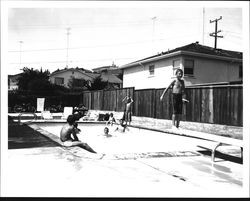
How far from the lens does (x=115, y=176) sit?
4.29 m

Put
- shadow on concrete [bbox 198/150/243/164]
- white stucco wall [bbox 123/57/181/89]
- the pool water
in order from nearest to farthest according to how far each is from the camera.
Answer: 1. shadow on concrete [bbox 198/150/243/164]
2. the pool water
3. white stucco wall [bbox 123/57/181/89]

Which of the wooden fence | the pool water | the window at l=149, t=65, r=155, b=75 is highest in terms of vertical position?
the window at l=149, t=65, r=155, b=75

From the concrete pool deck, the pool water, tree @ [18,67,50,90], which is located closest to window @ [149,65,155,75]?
the pool water

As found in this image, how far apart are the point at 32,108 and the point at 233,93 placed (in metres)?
19.6

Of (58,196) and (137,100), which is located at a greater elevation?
(137,100)

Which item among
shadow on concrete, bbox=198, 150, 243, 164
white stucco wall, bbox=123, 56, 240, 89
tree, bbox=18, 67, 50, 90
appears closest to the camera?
shadow on concrete, bbox=198, 150, 243, 164

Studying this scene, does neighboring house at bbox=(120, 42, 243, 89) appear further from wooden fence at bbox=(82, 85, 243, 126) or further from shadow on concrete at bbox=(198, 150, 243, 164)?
shadow on concrete at bbox=(198, 150, 243, 164)

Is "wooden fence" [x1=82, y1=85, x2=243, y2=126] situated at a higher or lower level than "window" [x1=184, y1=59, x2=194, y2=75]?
lower

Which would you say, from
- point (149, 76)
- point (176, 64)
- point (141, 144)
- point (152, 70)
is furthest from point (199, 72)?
point (141, 144)

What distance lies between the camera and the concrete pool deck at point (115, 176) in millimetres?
3604

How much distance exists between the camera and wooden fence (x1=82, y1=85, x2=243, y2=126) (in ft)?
33.9

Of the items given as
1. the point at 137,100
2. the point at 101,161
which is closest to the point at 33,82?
the point at 137,100

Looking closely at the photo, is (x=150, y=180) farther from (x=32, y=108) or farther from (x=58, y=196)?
(x=32, y=108)

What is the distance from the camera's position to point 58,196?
341 cm
